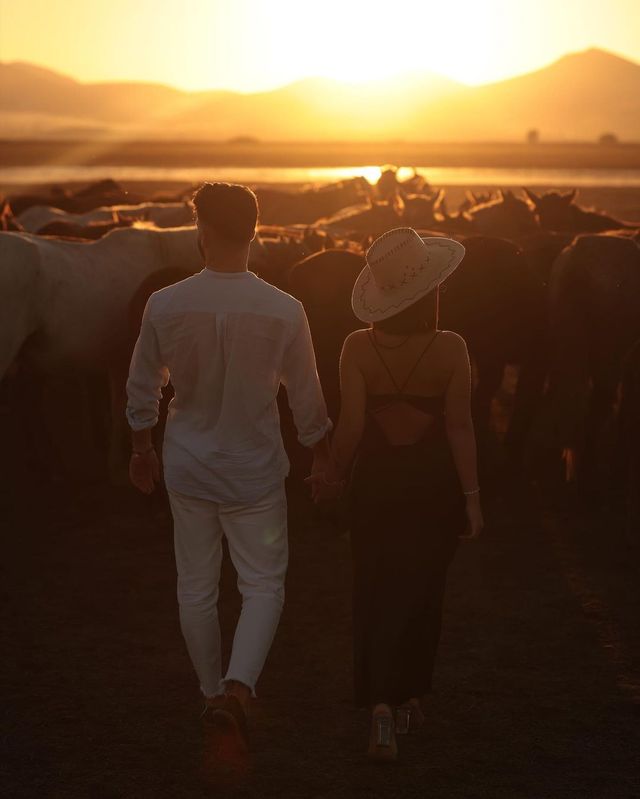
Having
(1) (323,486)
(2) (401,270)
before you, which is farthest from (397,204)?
(1) (323,486)

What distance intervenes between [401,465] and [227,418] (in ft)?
2.24

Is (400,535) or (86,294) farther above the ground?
(400,535)

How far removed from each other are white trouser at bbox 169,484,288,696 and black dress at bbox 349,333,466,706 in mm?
342

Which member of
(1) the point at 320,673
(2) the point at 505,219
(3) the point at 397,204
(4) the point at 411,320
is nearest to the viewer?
(4) the point at 411,320

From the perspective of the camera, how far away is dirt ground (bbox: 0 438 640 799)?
500 centimetres

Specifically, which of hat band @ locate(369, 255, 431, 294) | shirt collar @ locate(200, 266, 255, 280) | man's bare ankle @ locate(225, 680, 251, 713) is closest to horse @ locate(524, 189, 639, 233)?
hat band @ locate(369, 255, 431, 294)

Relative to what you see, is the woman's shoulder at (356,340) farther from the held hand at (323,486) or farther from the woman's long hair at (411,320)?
the held hand at (323,486)

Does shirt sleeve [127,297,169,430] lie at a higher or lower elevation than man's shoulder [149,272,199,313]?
lower

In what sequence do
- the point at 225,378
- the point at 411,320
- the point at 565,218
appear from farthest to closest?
the point at 565,218 < the point at 411,320 < the point at 225,378

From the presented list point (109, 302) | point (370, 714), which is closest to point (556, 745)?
A: point (370, 714)

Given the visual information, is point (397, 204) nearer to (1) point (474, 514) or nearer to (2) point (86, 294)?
(2) point (86, 294)

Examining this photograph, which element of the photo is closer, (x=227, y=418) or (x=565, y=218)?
(x=227, y=418)

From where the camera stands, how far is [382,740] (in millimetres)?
5039

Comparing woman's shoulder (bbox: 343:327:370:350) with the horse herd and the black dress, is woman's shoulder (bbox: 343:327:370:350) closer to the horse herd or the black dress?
the black dress
